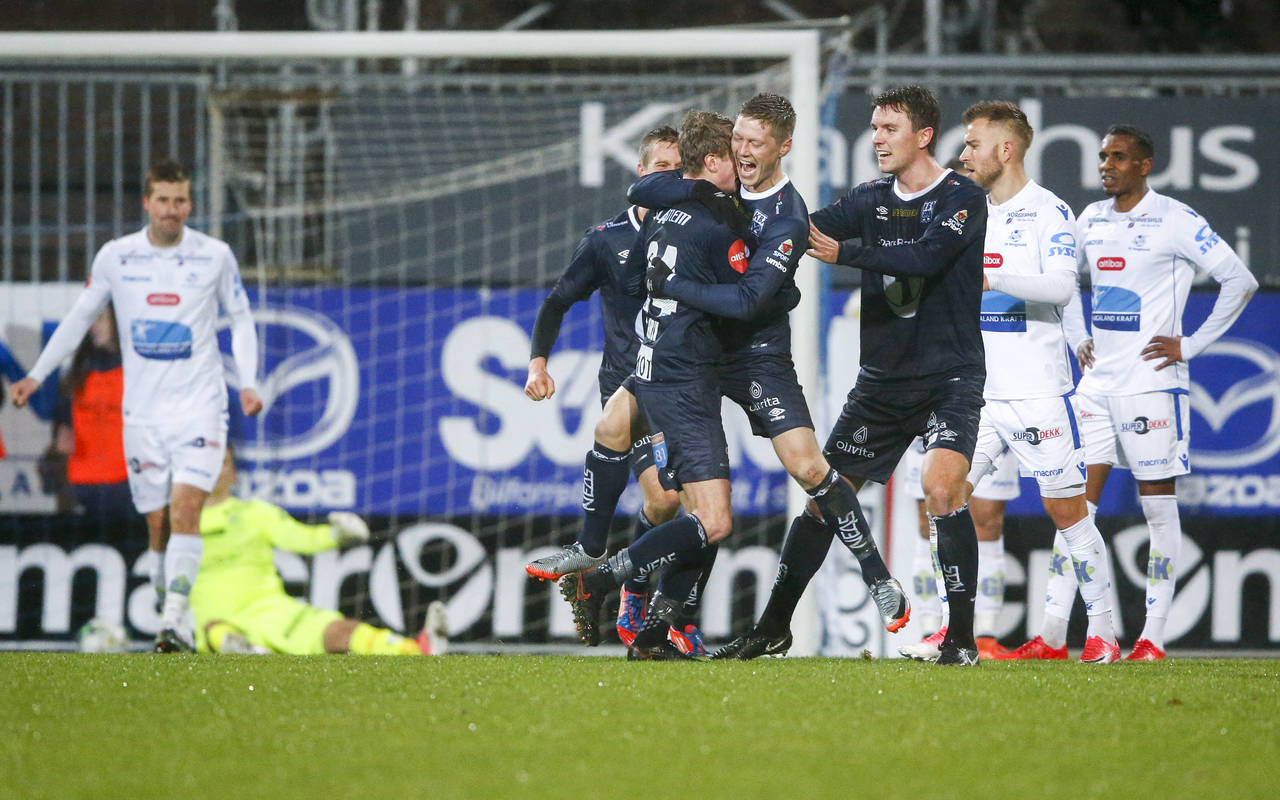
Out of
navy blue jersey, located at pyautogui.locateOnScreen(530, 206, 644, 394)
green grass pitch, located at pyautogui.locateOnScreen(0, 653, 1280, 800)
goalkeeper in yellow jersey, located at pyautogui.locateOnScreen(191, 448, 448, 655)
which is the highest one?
navy blue jersey, located at pyautogui.locateOnScreen(530, 206, 644, 394)

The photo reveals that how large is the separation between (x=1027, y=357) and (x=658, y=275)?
6.29ft

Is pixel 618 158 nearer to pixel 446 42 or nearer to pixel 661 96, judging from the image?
pixel 661 96

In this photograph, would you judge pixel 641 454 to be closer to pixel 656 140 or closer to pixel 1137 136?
pixel 656 140

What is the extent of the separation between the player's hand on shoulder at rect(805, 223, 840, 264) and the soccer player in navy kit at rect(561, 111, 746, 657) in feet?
0.79

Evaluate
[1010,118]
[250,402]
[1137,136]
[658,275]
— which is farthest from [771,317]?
[250,402]

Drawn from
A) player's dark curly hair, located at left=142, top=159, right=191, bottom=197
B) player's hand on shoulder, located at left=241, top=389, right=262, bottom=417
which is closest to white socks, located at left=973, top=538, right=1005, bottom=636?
player's hand on shoulder, located at left=241, top=389, right=262, bottom=417

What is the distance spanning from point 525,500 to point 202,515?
70.9 inches

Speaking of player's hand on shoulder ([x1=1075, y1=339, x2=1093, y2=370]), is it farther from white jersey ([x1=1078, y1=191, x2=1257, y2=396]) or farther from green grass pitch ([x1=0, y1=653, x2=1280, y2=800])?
green grass pitch ([x1=0, y1=653, x2=1280, y2=800])

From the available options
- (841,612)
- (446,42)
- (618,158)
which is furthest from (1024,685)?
(618,158)

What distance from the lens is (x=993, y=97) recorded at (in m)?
8.48

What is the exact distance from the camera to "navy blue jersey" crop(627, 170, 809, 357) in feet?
15.5

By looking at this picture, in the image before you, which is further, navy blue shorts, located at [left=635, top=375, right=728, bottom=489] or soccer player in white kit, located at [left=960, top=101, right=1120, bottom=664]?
soccer player in white kit, located at [left=960, top=101, right=1120, bottom=664]

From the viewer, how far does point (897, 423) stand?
509 centimetres

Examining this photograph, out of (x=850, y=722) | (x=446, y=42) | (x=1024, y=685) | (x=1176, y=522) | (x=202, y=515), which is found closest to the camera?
(x=850, y=722)
